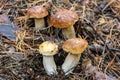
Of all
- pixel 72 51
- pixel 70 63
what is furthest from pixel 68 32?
pixel 72 51

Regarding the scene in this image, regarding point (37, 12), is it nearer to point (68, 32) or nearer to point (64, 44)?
point (68, 32)

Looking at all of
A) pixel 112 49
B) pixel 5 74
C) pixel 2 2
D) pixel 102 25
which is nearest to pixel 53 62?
pixel 5 74

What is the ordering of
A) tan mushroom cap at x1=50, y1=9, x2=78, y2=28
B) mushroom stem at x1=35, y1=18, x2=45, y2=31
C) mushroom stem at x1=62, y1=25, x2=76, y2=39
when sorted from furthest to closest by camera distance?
mushroom stem at x1=35, y1=18, x2=45, y2=31, mushroom stem at x1=62, y1=25, x2=76, y2=39, tan mushroom cap at x1=50, y1=9, x2=78, y2=28

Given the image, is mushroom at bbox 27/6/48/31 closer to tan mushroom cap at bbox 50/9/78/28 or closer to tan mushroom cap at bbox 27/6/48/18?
tan mushroom cap at bbox 27/6/48/18

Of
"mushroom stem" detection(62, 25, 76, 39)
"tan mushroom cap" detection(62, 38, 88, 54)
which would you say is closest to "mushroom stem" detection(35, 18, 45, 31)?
"mushroom stem" detection(62, 25, 76, 39)

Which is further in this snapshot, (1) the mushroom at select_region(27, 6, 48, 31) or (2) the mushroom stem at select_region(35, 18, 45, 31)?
(2) the mushroom stem at select_region(35, 18, 45, 31)

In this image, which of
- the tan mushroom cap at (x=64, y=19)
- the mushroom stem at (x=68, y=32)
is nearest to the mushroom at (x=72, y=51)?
the tan mushroom cap at (x=64, y=19)
